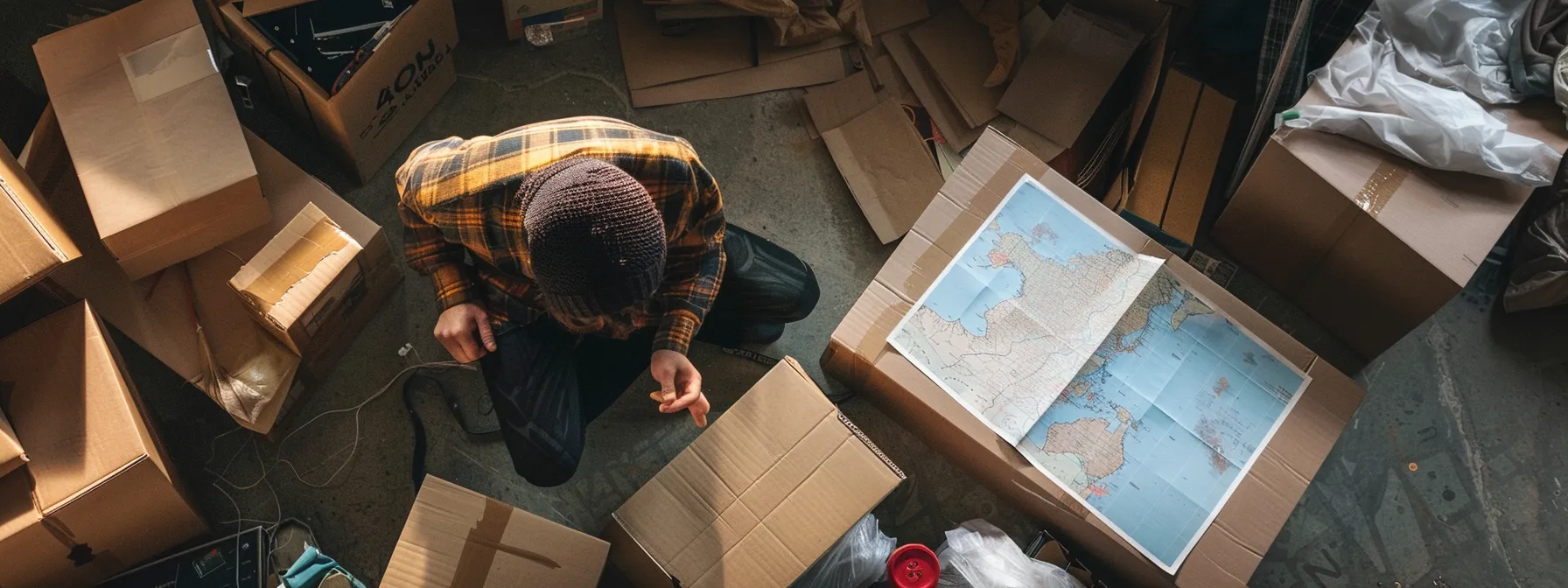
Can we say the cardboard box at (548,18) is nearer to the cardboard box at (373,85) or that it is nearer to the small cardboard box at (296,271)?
the cardboard box at (373,85)

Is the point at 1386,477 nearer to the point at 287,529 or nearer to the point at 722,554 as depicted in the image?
the point at 722,554

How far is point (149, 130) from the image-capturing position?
62.1 inches

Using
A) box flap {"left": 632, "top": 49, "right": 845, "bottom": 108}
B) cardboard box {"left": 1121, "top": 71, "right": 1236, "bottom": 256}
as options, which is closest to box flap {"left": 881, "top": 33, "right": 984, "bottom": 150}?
box flap {"left": 632, "top": 49, "right": 845, "bottom": 108}

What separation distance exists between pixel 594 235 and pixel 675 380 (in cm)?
50

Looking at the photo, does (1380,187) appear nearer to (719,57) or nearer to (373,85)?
(719,57)

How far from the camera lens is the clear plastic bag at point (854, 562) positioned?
66.9 inches

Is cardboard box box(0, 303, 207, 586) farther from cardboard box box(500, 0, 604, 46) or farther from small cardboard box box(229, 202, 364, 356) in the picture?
cardboard box box(500, 0, 604, 46)

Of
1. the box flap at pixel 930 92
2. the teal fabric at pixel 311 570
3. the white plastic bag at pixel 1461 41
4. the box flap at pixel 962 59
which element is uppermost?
the white plastic bag at pixel 1461 41

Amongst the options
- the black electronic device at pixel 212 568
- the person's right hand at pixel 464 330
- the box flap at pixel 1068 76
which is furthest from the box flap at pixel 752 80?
the black electronic device at pixel 212 568

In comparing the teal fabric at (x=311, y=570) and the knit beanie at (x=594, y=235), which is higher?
the knit beanie at (x=594, y=235)

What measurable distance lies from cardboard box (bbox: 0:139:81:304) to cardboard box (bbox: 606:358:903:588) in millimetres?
881

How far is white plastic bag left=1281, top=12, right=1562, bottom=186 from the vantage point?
5.57ft

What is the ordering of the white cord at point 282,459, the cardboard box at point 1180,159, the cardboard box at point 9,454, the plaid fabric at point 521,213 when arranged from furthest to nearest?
1. the cardboard box at point 1180,159
2. the white cord at point 282,459
3. the cardboard box at point 9,454
4. the plaid fabric at point 521,213

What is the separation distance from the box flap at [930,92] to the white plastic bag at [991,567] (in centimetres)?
84
